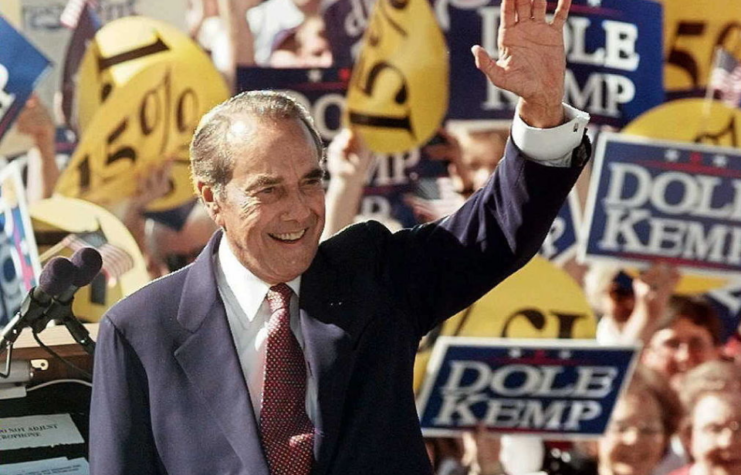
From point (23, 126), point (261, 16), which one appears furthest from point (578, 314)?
point (23, 126)

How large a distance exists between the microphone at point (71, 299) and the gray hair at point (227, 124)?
0.35 m

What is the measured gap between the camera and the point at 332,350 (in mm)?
2486

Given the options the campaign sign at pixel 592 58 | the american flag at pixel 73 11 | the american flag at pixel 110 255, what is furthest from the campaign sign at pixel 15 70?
the campaign sign at pixel 592 58

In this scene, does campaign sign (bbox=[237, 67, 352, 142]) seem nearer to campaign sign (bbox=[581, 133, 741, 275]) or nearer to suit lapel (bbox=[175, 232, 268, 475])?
campaign sign (bbox=[581, 133, 741, 275])

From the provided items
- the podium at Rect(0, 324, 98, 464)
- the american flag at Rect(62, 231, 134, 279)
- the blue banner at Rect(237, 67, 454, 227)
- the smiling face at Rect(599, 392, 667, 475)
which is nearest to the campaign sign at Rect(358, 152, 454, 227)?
the blue banner at Rect(237, 67, 454, 227)

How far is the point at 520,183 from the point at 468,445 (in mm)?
2750

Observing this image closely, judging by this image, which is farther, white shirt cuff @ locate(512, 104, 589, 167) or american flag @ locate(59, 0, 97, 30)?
american flag @ locate(59, 0, 97, 30)

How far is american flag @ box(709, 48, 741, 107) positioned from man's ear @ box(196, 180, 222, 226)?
296 centimetres

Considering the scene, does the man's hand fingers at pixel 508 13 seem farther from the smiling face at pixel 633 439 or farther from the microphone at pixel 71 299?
the smiling face at pixel 633 439

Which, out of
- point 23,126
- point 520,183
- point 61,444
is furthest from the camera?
point 23,126

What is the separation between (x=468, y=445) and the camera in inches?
201

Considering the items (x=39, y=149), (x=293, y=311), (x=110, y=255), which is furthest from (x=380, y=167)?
(x=293, y=311)

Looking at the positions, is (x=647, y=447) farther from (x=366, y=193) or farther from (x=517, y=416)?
(x=366, y=193)

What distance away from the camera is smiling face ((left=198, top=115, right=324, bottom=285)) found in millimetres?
2434
